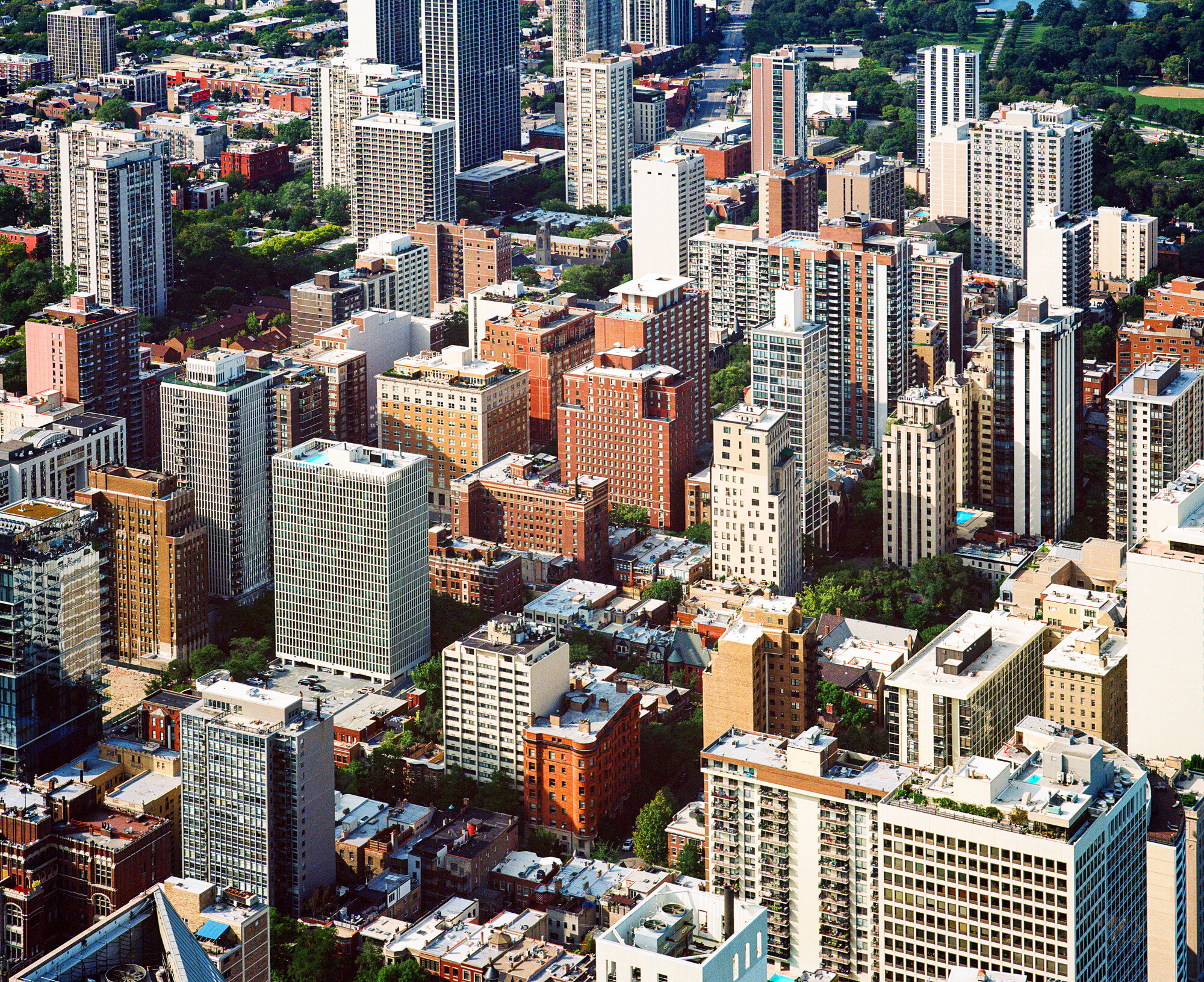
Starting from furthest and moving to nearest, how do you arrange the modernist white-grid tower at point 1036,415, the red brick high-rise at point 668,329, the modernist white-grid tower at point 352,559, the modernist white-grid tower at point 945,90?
the modernist white-grid tower at point 945,90
the red brick high-rise at point 668,329
the modernist white-grid tower at point 1036,415
the modernist white-grid tower at point 352,559

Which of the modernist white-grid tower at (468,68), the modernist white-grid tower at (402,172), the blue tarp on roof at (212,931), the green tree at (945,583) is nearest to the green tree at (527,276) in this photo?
the modernist white-grid tower at (402,172)

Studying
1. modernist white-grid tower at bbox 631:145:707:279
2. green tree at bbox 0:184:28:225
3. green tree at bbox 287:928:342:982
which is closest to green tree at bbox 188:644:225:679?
green tree at bbox 287:928:342:982

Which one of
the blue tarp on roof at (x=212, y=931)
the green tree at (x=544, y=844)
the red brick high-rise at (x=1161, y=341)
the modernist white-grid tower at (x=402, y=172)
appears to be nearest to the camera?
the blue tarp on roof at (x=212, y=931)

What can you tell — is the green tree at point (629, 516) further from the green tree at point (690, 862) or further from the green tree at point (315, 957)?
the green tree at point (315, 957)

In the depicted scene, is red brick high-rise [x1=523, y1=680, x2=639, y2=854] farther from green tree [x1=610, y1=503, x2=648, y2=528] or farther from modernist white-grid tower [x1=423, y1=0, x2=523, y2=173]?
modernist white-grid tower [x1=423, y1=0, x2=523, y2=173]

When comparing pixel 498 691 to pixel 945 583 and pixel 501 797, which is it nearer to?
pixel 501 797

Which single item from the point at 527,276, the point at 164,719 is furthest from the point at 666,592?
the point at 527,276
